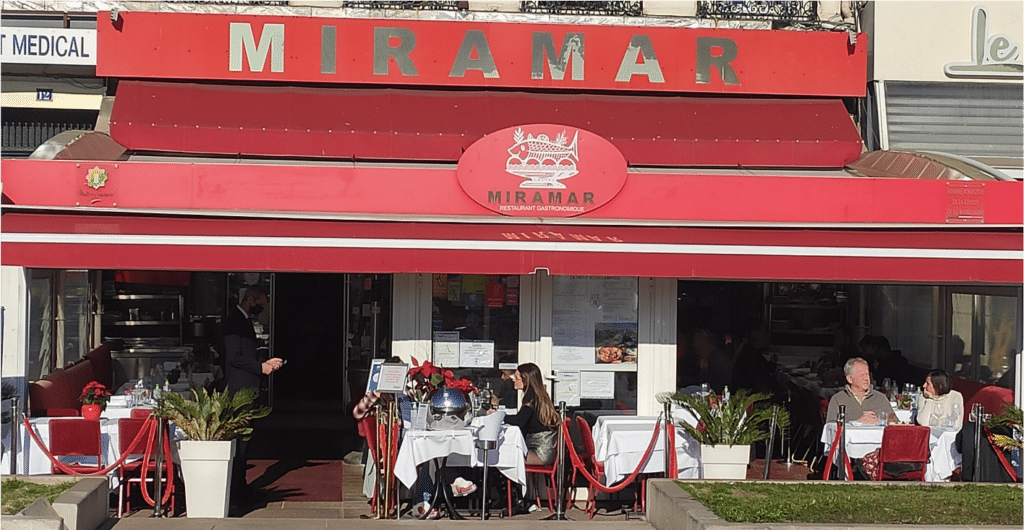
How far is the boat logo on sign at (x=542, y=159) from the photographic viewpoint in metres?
11.2

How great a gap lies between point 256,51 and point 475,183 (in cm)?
307

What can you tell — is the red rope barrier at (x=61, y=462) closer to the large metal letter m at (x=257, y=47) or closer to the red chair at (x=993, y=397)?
the large metal letter m at (x=257, y=47)

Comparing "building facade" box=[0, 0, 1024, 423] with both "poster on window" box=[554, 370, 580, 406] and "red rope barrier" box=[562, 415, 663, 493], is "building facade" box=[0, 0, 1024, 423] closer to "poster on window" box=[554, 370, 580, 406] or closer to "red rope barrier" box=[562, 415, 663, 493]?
"poster on window" box=[554, 370, 580, 406]

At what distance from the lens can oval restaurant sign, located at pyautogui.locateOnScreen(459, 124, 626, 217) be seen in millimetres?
11195

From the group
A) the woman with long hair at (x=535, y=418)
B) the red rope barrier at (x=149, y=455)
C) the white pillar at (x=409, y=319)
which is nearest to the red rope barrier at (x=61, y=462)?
the red rope barrier at (x=149, y=455)

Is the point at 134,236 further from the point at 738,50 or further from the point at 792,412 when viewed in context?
the point at 792,412

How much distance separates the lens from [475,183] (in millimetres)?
11195

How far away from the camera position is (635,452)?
10883 millimetres

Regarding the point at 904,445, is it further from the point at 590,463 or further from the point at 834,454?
the point at 590,463

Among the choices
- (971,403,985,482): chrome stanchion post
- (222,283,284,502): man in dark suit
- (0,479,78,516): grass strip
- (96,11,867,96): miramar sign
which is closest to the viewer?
(0,479,78,516): grass strip

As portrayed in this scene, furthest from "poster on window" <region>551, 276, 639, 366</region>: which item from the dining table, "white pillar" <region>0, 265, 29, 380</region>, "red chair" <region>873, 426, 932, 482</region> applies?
"white pillar" <region>0, 265, 29, 380</region>

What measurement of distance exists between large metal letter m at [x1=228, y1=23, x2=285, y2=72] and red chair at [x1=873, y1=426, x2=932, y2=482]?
6828mm

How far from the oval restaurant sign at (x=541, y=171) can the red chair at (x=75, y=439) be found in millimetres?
3762

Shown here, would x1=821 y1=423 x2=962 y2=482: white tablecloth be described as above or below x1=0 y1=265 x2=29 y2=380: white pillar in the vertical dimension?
below
